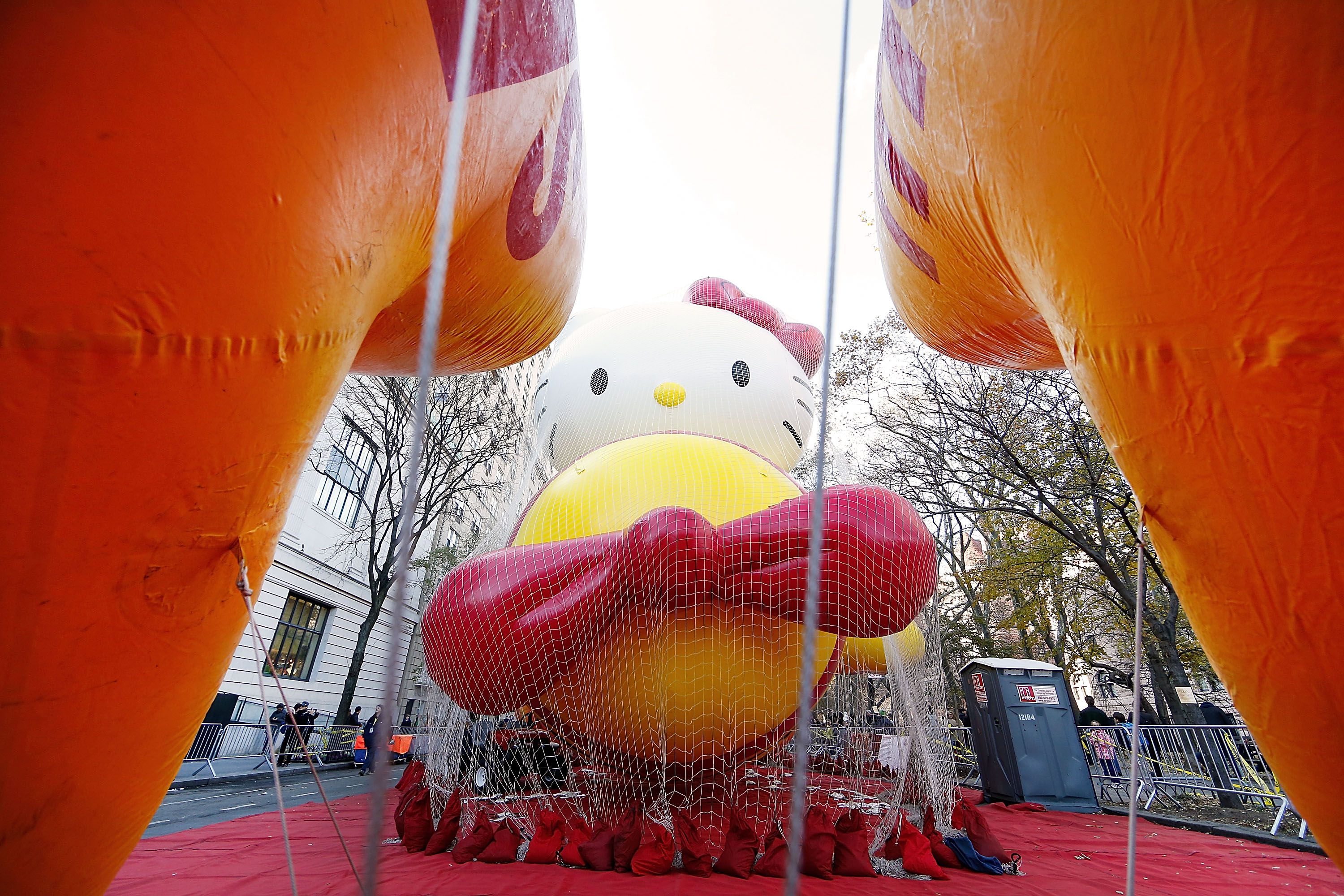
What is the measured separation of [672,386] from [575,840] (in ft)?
10.8

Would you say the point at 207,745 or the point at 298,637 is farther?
the point at 298,637

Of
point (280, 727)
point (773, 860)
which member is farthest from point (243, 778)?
point (773, 860)

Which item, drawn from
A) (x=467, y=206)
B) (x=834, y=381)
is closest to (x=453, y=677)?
(x=467, y=206)

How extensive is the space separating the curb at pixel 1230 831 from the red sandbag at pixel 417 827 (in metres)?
6.52

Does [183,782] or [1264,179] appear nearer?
[1264,179]

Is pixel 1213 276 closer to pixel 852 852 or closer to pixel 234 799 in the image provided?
pixel 852 852

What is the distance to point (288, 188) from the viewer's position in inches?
64.5

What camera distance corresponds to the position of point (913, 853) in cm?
417

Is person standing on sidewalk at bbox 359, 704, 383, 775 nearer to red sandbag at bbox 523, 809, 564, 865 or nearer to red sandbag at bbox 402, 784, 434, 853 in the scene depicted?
red sandbag at bbox 402, 784, 434, 853

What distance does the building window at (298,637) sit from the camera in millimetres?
16094

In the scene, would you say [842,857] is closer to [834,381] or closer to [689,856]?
[689,856]

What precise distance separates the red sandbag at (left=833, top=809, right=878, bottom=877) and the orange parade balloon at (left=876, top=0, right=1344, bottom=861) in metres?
2.82

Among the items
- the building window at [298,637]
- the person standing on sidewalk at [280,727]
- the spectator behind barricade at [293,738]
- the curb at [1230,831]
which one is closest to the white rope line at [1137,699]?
the curb at [1230,831]

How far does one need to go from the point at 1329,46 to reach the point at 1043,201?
0.62m
